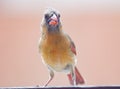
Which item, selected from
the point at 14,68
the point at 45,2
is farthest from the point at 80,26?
the point at 14,68

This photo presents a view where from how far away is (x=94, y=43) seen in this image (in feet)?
5.96

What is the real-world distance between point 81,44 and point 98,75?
0.18m

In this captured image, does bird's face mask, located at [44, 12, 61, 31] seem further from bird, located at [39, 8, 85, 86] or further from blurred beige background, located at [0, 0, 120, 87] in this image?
blurred beige background, located at [0, 0, 120, 87]

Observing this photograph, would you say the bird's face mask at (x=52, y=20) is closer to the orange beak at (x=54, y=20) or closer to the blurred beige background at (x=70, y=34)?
the orange beak at (x=54, y=20)

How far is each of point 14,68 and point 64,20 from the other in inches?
14.0

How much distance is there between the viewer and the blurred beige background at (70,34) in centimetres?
177

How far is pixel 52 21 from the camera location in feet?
3.11

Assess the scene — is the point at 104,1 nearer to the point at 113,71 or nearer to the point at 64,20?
the point at 64,20

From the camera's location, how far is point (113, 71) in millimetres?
1768

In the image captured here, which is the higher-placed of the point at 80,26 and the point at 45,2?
the point at 45,2

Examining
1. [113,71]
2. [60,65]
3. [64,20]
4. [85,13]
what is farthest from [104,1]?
[60,65]

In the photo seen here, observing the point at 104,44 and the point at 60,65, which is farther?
the point at 104,44

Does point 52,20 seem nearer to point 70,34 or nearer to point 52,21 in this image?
point 52,21

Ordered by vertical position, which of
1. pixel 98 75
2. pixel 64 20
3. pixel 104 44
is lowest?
pixel 98 75
